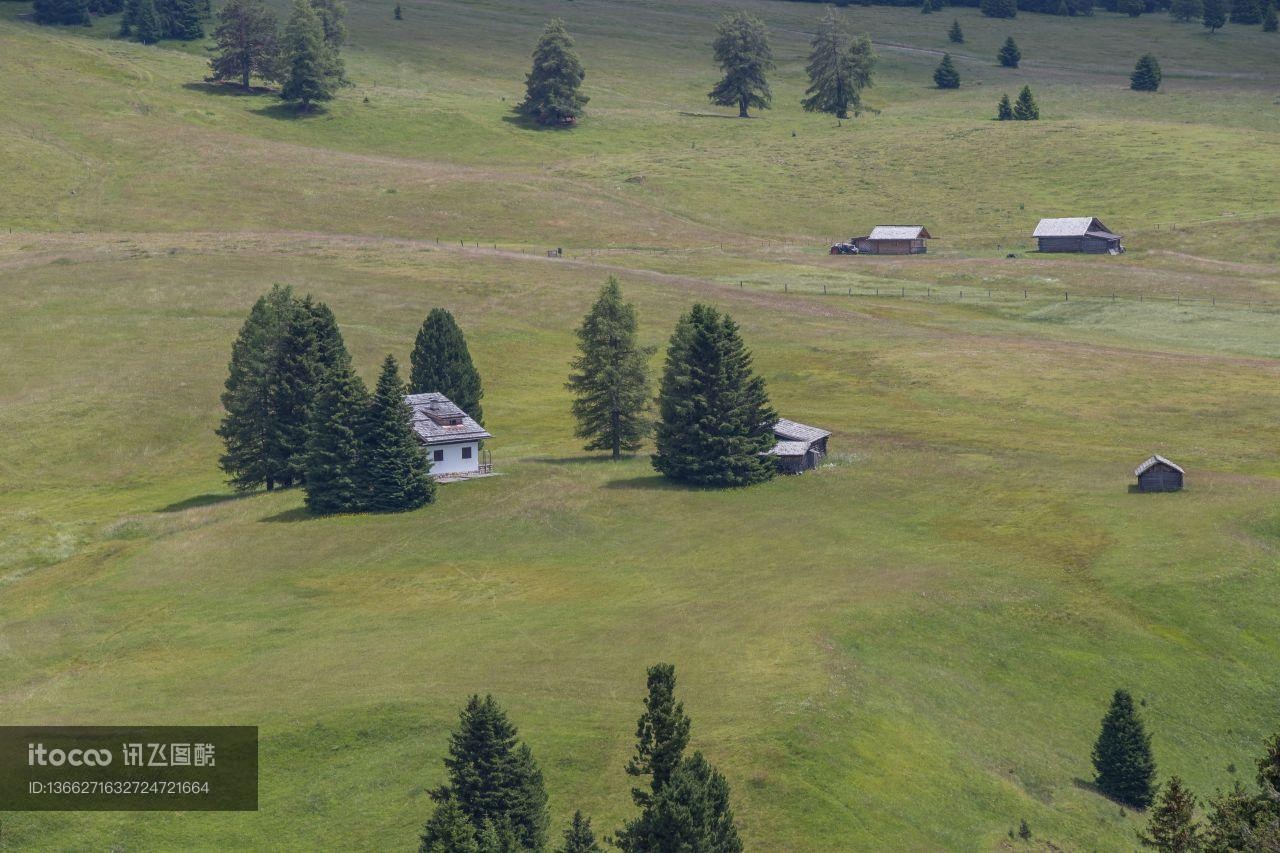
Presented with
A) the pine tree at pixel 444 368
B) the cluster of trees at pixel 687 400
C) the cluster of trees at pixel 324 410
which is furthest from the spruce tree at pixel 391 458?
the pine tree at pixel 444 368

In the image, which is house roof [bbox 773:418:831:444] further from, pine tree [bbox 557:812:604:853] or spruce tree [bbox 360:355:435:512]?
pine tree [bbox 557:812:604:853]

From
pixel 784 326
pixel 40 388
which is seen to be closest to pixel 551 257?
pixel 784 326

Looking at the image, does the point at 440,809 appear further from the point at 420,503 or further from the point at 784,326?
the point at 784,326

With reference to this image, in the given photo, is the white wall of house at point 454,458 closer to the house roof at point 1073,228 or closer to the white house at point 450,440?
the white house at point 450,440

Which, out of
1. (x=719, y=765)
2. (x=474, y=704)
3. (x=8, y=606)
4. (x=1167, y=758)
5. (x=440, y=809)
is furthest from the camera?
(x=8, y=606)

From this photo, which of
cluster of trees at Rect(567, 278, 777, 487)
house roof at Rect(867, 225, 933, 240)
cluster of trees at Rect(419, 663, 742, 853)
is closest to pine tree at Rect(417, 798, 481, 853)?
cluster of trees at Rect(419, 663, 742, 853)

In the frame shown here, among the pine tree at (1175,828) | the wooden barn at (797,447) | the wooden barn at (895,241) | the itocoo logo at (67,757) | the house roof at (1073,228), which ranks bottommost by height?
the itocoo logo at (67,757)
